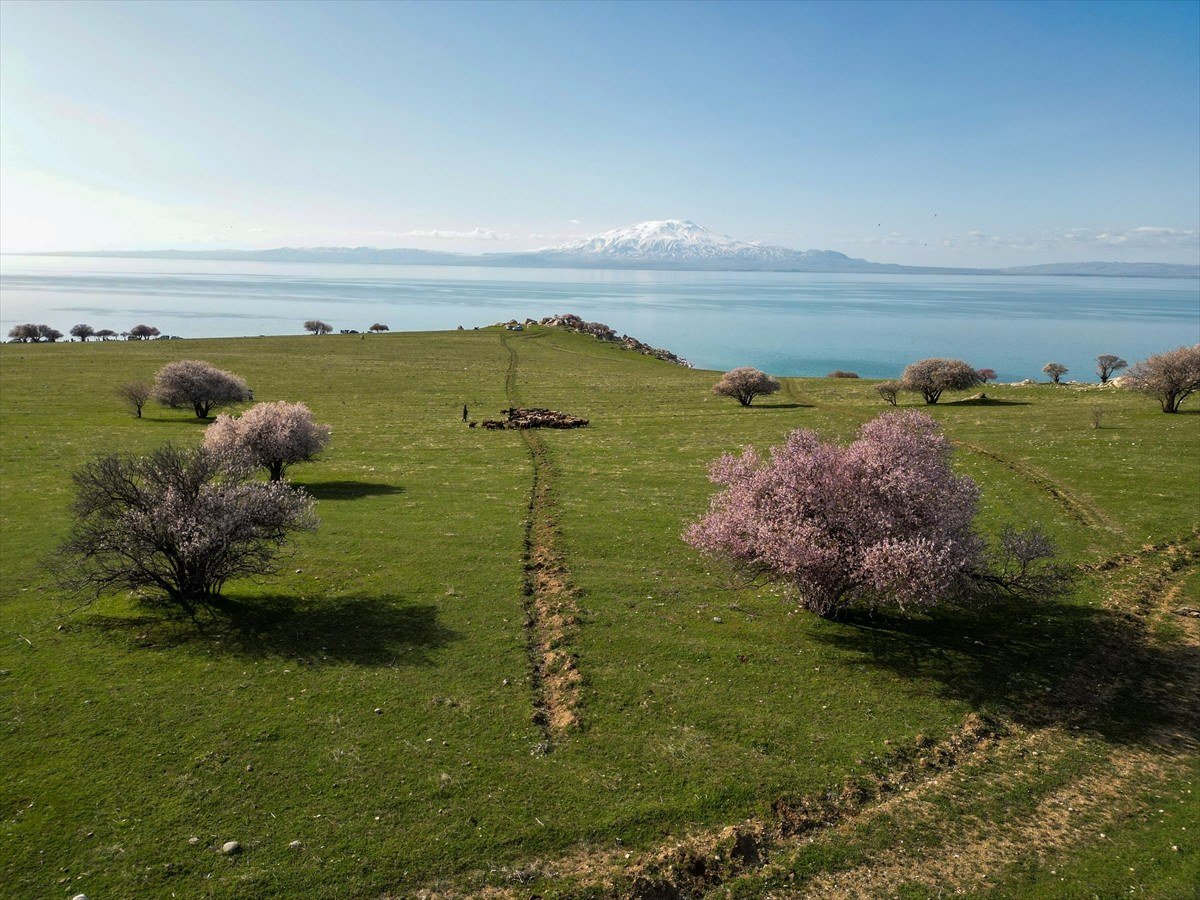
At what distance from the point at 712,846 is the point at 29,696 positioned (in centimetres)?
1913

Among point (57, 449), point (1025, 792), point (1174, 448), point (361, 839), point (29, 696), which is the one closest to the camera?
point (361, 839)

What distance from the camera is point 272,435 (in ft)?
128

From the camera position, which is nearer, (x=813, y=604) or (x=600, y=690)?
(x=600, y=690)

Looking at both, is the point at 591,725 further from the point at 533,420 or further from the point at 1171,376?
the point at 1171,376

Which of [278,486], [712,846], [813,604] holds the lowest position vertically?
[712,846]

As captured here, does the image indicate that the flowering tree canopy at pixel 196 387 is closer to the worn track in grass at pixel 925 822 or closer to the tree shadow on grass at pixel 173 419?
the tree shadow on grass at pixel 173 419

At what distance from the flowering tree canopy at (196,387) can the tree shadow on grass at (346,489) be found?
29871mm

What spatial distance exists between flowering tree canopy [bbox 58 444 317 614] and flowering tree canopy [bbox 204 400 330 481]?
13.8 meters

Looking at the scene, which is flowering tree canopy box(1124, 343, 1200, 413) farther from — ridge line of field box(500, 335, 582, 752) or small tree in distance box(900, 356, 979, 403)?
ridge line of field box(500, 335, 582, 752)

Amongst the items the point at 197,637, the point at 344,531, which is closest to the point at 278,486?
the point at 197,637

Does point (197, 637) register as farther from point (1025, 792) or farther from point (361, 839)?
point (1025, 792)

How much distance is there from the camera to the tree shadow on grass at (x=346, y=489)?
39.5 m

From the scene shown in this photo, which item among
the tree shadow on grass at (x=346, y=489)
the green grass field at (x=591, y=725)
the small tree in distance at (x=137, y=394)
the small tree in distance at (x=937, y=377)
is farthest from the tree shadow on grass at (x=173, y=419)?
the small tree in distance at (x=937, y=377)

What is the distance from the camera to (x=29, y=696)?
18.5 m
